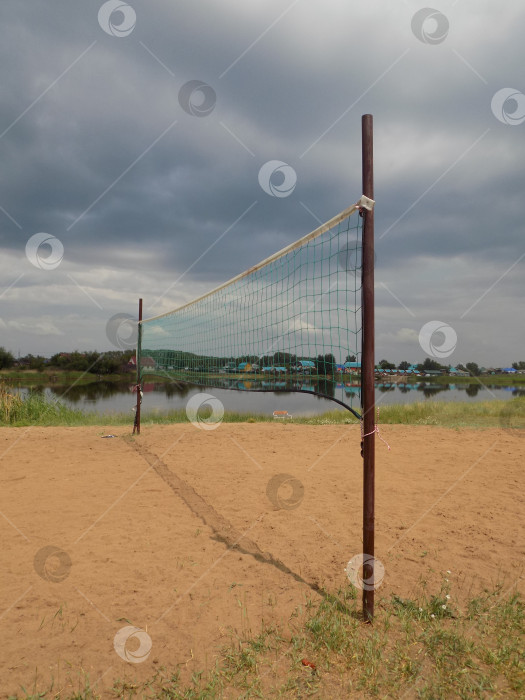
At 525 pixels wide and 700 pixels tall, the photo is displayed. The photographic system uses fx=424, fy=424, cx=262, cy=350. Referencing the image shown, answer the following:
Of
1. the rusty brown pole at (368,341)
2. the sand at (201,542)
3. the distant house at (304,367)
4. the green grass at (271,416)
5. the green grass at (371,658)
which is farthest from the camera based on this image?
the green grass at (271,416)

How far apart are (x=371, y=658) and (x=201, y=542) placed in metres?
1.81

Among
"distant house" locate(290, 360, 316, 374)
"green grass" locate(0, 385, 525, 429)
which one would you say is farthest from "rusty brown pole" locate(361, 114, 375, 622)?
"green grass" locate(0, 385, 525, 429)

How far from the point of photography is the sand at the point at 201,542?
2457 mm

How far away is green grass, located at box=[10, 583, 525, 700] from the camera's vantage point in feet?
6.81

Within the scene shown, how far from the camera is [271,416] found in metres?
14.8

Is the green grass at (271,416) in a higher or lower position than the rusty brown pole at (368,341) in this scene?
lower

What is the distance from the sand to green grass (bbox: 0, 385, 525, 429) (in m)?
5.17

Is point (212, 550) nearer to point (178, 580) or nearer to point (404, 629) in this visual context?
point (178, 580)

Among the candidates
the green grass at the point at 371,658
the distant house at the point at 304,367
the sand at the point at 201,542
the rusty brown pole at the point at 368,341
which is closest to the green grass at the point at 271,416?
the sand at the point at 201,542

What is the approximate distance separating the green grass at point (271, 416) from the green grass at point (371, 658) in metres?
8.96

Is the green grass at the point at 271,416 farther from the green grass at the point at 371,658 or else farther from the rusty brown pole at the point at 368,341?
the rusty brown pole at the point at 368,341

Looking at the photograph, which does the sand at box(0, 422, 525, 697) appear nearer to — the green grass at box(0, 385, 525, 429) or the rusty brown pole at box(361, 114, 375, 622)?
the rusty brown pole at box(361, 114, 375, 622)

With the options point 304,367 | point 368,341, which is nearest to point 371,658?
point 368,341

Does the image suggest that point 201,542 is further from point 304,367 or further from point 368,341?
point 368,341
